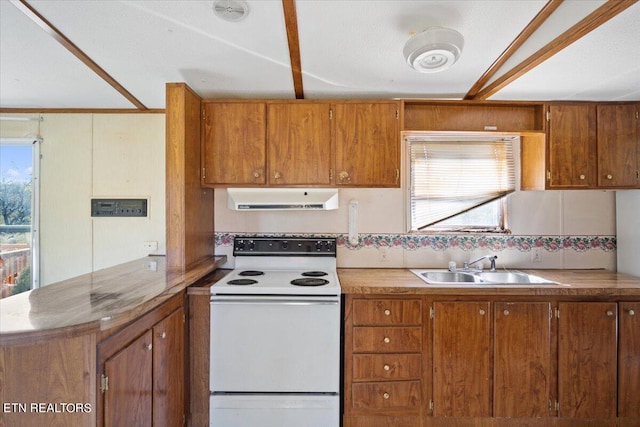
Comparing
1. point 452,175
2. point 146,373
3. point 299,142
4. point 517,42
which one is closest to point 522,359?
point 452,175

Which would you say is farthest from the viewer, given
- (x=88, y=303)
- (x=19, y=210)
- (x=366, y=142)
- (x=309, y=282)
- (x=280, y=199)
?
(x=19, y=210)

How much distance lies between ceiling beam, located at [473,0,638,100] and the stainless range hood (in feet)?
4.38

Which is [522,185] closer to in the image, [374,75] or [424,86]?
[424,86]

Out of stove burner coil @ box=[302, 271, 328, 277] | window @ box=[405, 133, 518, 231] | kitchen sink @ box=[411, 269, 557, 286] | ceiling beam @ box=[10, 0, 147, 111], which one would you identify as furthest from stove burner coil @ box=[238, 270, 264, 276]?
ceiling beam @ box=[10, 0, 147, 111]

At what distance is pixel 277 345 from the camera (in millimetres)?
→ 1897

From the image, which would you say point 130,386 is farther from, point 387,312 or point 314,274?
point 387,312

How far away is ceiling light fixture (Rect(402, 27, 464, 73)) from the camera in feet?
4.65

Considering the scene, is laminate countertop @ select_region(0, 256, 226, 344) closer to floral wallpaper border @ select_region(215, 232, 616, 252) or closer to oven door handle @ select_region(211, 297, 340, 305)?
oven door handle @ select_region(211, 297, 340, 305)

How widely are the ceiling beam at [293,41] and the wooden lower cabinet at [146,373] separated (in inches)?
59.3

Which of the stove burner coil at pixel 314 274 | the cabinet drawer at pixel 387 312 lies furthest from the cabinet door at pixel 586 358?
the stove burner coil at pixel 314 274

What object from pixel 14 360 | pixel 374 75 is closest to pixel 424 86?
pixel 374 75

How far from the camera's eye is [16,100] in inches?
93.6

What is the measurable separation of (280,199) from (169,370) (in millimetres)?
1289

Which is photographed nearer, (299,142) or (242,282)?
(242,282)
